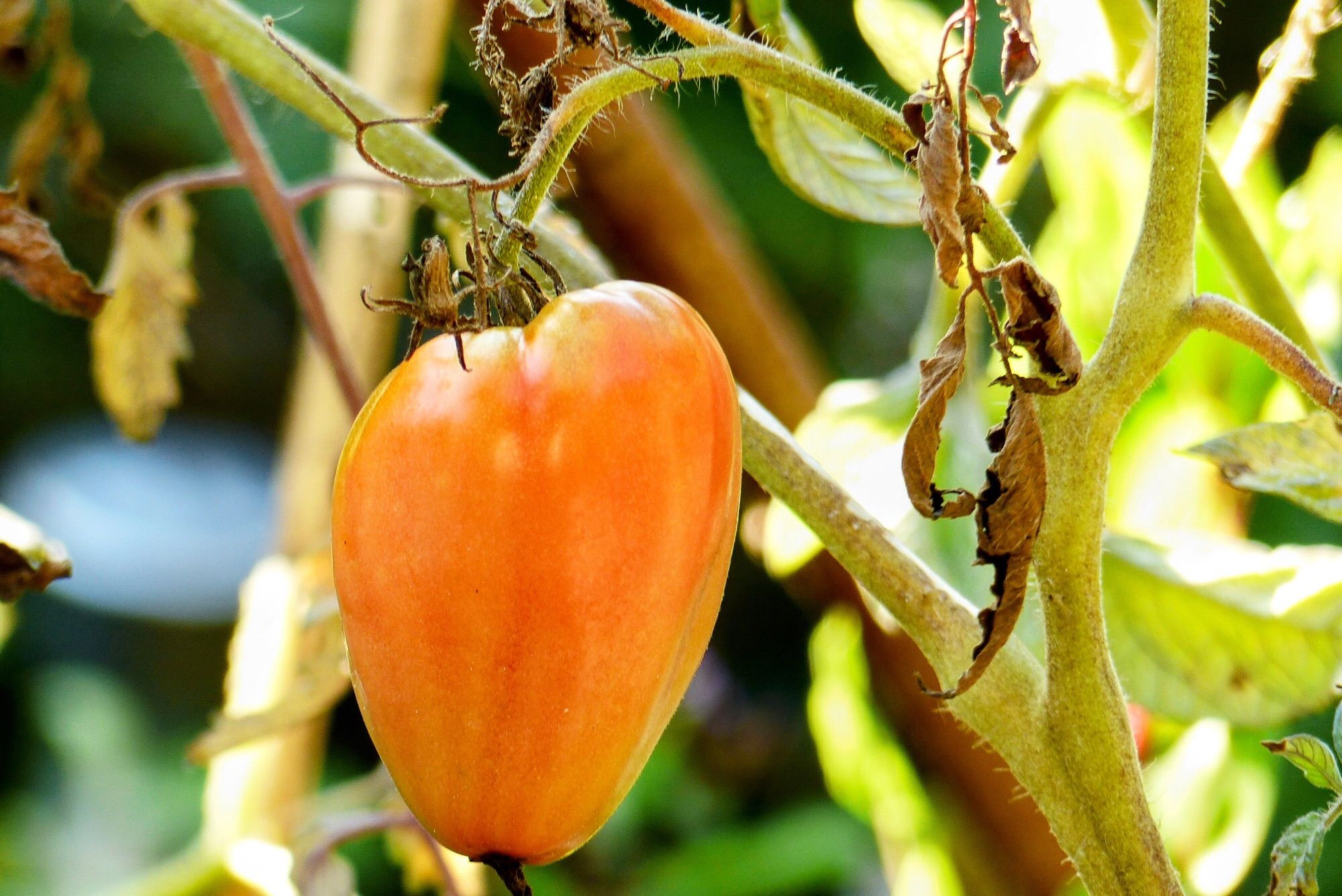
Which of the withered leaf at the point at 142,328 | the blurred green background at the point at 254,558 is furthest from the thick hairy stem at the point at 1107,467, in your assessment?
the blurred green background at the point at 254,558

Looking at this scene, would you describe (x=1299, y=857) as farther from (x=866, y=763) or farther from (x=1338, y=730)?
(x=866, y=763)

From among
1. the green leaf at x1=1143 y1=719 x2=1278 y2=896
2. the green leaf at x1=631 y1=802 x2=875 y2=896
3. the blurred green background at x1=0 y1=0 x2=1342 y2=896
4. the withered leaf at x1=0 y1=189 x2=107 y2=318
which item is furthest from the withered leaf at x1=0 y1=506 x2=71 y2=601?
the green leaf at x1=631 y1=802 x2=875 y2=896

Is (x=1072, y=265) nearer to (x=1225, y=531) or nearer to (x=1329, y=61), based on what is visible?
(x=1225, y=531)

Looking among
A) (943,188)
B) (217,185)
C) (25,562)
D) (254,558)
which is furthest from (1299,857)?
(254,558)

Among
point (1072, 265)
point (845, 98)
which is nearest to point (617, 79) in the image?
point (845, 98)

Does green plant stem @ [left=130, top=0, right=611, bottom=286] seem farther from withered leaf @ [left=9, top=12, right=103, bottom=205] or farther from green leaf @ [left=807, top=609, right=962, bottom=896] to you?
green leaf @ [left=807, top=609, right=962, bottom=896]

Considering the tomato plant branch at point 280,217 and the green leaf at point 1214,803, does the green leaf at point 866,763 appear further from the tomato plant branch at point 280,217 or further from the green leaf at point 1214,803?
the tomato plant branch at point 280,217
